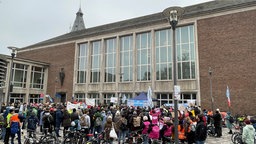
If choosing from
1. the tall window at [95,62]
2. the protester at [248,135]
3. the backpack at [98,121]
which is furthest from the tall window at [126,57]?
the protester at [248,135]

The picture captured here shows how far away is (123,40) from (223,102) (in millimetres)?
17257

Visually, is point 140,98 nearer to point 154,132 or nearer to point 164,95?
point 164,95

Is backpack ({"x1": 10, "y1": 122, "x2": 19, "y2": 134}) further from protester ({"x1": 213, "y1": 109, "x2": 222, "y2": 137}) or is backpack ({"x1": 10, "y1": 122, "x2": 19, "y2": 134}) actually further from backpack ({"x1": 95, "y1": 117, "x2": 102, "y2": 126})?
protester ({"x1": 213, "y1": 109, "x2": 222, "y2": 137})

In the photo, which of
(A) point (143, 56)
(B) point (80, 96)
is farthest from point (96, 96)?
(A) point (143, 56)

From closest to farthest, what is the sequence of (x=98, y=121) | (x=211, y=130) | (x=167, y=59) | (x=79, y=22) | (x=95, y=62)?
(x=98, y=121), (x=211, y=130), (x=167, y=59), (x=95, y=62), (x=79, y=22)

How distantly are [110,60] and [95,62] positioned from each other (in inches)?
121

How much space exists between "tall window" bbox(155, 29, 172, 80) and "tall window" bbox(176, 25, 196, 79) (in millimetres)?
1340

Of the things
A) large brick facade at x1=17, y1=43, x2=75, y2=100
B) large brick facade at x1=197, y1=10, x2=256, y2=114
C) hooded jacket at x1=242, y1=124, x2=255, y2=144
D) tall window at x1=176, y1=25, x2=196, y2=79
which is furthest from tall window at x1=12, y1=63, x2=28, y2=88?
hooded jacket at x1=242, y1=124, x2=255, y2=144

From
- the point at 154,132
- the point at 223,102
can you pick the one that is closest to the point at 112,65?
the point at 223,102

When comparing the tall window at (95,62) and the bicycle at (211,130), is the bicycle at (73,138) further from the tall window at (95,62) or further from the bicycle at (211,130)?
the tall window at (95,62)

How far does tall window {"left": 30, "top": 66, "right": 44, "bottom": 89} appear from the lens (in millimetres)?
38062

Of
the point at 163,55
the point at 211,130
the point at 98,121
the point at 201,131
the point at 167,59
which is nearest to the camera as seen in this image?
the point at 201,131

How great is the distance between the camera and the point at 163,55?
95.3ft

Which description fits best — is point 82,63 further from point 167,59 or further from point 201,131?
point 201,131
